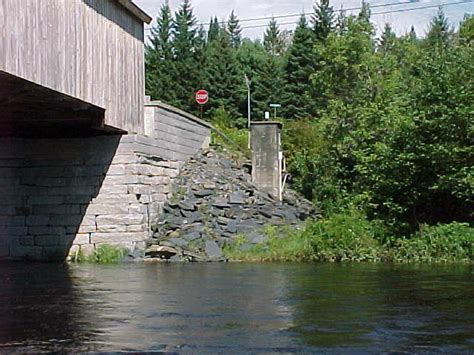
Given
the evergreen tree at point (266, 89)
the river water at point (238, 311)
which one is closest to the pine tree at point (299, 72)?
the evergreen tree at point (266, 89)

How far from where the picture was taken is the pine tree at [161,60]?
197ft

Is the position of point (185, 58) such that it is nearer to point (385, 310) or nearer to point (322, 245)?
point (322, 245)

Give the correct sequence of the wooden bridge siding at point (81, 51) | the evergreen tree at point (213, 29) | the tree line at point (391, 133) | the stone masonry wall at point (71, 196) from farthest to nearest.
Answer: the evergreen tree at point (213, 29) → the tree line at point (391, 133) → the stone masonry wall at point (71, 196) → the wooden bridge siding at point (81, 51)

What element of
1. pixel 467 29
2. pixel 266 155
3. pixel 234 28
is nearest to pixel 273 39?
pixel 234 28

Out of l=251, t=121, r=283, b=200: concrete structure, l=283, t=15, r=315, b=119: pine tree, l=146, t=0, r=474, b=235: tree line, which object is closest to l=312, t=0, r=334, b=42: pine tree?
l=283, t=15, r=315, b=119: pine tree

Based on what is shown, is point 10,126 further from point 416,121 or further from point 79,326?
point 79,326

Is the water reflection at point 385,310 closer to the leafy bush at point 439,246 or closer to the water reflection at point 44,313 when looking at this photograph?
the water reflection at point 44,313

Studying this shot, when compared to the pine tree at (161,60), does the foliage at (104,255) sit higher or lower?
lower

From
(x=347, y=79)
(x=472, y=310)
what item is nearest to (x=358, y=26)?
(x=347, y=79)

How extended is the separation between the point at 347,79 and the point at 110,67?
52.3 ft

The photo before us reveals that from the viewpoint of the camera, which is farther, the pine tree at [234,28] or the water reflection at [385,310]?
the pine tree at [234,28]

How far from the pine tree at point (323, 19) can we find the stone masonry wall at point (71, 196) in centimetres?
3812

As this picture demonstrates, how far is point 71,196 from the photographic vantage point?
2480cm

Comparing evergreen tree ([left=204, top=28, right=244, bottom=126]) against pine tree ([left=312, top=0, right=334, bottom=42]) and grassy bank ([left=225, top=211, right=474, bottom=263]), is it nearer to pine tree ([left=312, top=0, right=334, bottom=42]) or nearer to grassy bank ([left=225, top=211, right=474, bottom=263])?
pine tree ([left=312, top=0, right=334, bottom=42])
